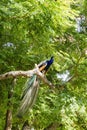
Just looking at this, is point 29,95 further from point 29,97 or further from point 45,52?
point 45,52

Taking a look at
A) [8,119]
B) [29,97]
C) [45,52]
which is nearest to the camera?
[29,97]

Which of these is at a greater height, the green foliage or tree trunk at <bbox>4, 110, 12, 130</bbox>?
the green foliage

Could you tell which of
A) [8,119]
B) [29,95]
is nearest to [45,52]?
[8,119]

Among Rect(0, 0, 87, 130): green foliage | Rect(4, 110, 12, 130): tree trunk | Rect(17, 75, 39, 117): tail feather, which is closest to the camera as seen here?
Rect(17, 75, 39, 117): tail feather

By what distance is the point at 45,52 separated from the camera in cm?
811

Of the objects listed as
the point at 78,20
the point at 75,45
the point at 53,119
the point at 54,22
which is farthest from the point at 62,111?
the point at 78,20

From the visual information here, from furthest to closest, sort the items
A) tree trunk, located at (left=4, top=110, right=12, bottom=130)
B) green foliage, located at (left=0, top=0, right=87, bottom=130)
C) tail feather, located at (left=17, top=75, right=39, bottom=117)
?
tree trunk, located at (left=4, top=110, right=12, bottom=130) < green foliage, located at (left=0, top=0, right=87, bottom=130) < tail feather, located at (left=17, top=75, right=39, bottom=117)

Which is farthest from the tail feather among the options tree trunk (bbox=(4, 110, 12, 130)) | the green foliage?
tree trunk (bbox=(4, 110, 12, 130))

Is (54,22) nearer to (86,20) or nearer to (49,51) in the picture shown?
(49,51)

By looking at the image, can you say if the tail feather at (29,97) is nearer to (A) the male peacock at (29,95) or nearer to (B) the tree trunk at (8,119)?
(A) the male peacock at (29,95)

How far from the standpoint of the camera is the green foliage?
5.97 m

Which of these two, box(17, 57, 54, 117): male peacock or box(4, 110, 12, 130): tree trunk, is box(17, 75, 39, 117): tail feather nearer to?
box(17, 57, 54, 117): male peacock

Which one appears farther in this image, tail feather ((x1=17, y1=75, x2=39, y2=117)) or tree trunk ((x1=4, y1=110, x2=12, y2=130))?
tree trunk ((x1=4, y1=110, x2=12, y2=130))

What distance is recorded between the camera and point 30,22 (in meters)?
6.36
